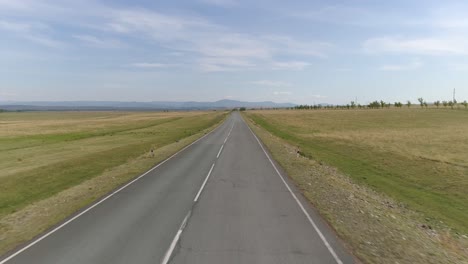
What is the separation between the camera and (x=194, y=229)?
35.3 ft

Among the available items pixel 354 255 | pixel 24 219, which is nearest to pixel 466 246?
pixel 354 255

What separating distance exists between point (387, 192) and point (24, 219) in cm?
1908

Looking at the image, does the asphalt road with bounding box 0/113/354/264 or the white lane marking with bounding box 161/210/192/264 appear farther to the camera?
the asphalt road with bounding box 0/113/354/264

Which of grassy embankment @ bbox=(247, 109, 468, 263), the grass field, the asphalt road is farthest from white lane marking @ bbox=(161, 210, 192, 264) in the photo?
the grass field

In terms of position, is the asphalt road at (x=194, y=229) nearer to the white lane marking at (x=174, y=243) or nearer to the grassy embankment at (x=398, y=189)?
the white lane marking at (x=174, y=243)

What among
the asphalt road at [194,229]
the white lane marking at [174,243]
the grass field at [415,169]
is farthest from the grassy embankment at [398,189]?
the white lane marking at [174,243]

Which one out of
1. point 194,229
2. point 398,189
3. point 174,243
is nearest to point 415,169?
point 398,189

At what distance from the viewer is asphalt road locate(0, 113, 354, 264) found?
8820 millimetres

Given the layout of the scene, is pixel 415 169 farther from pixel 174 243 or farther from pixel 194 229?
pixel 174 243

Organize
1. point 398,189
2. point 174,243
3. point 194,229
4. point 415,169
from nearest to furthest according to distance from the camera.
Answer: point 174,243
point 194,229
point 398,189
point 415,169

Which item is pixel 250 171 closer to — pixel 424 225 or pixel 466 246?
pixel 424 225

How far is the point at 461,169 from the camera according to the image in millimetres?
26312

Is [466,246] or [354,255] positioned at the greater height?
[354,255]

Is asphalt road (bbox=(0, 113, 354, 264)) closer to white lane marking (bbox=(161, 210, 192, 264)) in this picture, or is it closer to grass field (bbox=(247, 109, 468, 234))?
white lane marking (bbox=(161, 210, 192, 264))
